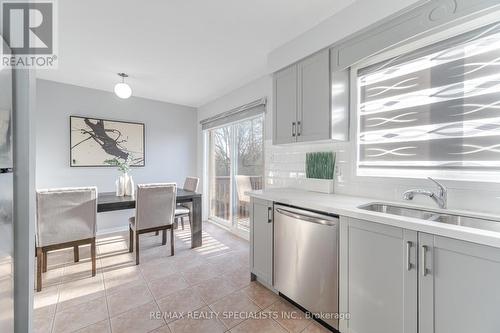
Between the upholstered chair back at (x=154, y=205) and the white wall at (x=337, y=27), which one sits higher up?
the white wall at (x=337, y=27)

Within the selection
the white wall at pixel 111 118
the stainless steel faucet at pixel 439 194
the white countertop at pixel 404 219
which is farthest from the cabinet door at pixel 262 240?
the white wall at pixel 111 118

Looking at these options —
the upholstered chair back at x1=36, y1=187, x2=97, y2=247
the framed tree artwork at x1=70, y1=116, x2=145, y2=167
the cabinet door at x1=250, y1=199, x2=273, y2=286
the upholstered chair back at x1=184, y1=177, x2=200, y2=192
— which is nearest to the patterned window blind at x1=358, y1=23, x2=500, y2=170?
the cabinet door at x1=250, y1=199, x2=273, y2=286

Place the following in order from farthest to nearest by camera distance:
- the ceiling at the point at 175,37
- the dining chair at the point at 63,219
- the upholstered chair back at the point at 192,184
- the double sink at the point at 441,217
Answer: the upholstered chair back at the point at 192,184 < the dining chair at the point at 63,219 < the ceiling at the point at 175,37 < the double sink at the point at 441,217

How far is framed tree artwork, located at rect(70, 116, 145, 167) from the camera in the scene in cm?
342

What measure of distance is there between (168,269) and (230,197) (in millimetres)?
1724

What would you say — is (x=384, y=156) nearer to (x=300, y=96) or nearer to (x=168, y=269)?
(x=300, y=96)

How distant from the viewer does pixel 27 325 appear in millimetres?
1090

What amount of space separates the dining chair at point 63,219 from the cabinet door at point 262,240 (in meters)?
1.66

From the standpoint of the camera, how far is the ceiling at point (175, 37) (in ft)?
5.78

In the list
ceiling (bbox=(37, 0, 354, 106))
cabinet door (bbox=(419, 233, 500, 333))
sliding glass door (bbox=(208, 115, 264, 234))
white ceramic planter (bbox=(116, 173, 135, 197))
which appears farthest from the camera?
sliding glass door (bbox=(208, 115, 264, 234))

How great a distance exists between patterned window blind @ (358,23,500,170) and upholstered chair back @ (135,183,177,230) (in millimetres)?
2176

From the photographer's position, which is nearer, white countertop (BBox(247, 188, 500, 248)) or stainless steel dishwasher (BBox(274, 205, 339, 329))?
white countertop (BBox(247, 188, 500, 248))

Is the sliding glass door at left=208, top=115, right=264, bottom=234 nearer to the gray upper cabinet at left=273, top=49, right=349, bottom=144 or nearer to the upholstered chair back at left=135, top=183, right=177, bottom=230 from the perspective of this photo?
the gray upper cabinet at left=273, top=49, right=349, bottom=144

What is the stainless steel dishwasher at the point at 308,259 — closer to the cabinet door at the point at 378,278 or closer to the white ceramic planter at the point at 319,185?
the cabinet door at the point at 378,278
